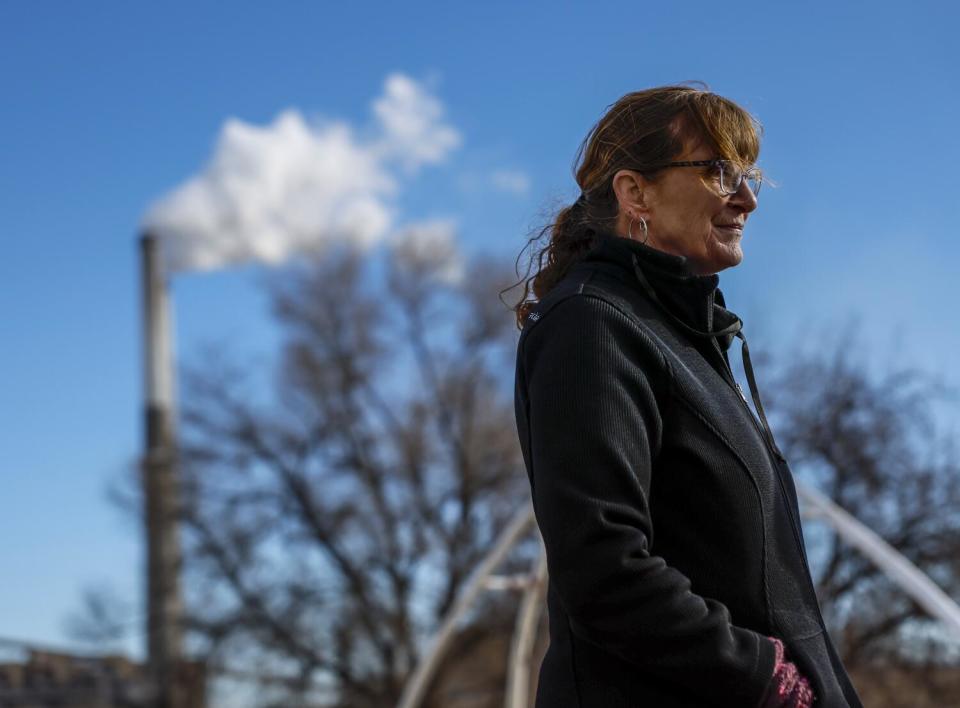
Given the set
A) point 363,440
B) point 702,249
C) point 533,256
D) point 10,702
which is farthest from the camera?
point 363,440

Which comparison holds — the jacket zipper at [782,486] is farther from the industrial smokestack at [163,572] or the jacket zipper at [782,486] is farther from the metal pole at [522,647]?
the industrial smokestack at [163,572]

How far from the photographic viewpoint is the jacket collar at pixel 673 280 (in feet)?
6.18

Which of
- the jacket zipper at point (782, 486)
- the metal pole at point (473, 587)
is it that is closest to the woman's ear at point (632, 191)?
the jacket zipper at point (782, 486)

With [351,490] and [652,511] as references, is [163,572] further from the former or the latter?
[652,511]

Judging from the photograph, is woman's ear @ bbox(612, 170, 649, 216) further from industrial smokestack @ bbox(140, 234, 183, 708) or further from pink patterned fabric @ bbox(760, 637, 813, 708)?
industrial smokestack @ bbox(140, 234, 183, 708)

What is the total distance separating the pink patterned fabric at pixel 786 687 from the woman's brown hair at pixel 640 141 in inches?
26.4

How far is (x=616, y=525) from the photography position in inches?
64.6

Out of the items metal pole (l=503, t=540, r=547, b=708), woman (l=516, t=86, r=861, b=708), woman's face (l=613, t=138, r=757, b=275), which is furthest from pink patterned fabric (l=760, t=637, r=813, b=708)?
metal pole (l=503, t=540, r=547, b=708)

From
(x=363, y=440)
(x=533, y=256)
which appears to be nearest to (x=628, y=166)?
(x=533, y=256)

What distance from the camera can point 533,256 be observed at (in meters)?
2.20

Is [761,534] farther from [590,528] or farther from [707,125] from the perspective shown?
[707,125]

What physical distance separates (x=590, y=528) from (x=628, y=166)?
0.59m

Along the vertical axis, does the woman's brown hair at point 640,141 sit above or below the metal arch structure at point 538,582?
below

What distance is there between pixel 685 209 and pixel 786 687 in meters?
0.68
